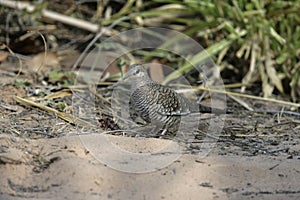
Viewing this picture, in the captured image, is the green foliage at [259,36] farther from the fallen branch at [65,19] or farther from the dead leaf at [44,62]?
the dead leaf at [44,62]

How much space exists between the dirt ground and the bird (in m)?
0.29

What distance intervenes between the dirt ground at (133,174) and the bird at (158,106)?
0.94 feet

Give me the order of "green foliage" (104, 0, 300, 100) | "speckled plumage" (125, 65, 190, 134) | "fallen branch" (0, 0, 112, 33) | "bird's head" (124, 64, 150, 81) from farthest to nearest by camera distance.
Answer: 1. "fallen branch" (0, 0, 112, 33)
2. "green foliage" (104, 0, 300, 100)
3. "bird's head" (124, 64, 150, 81)
4. "speckled plumage" (125, 65, 190, 134)

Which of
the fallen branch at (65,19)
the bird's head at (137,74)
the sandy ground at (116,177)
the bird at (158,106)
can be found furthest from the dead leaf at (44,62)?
the sandy ground at (116,177)

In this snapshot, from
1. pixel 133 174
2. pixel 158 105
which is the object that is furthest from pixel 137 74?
pixel 133 174

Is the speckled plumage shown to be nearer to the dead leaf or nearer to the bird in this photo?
the bird

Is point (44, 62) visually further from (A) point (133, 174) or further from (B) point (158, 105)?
Answer: (A) point (133, 174)

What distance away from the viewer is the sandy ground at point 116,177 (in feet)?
8.18

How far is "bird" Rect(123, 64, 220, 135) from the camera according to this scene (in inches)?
136

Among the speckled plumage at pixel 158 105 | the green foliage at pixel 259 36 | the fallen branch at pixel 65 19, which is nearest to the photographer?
the speckled plumage at pixel 158 105

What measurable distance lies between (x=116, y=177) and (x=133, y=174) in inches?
3.3

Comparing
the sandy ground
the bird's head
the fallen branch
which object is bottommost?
the sandy ground

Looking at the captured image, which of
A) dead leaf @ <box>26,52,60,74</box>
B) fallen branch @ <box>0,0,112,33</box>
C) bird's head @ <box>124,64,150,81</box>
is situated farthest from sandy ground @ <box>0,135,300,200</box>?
fallen branch @ <box>0,0,112,33</box>

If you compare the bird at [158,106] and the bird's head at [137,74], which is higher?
the bird's head at [137,74]
